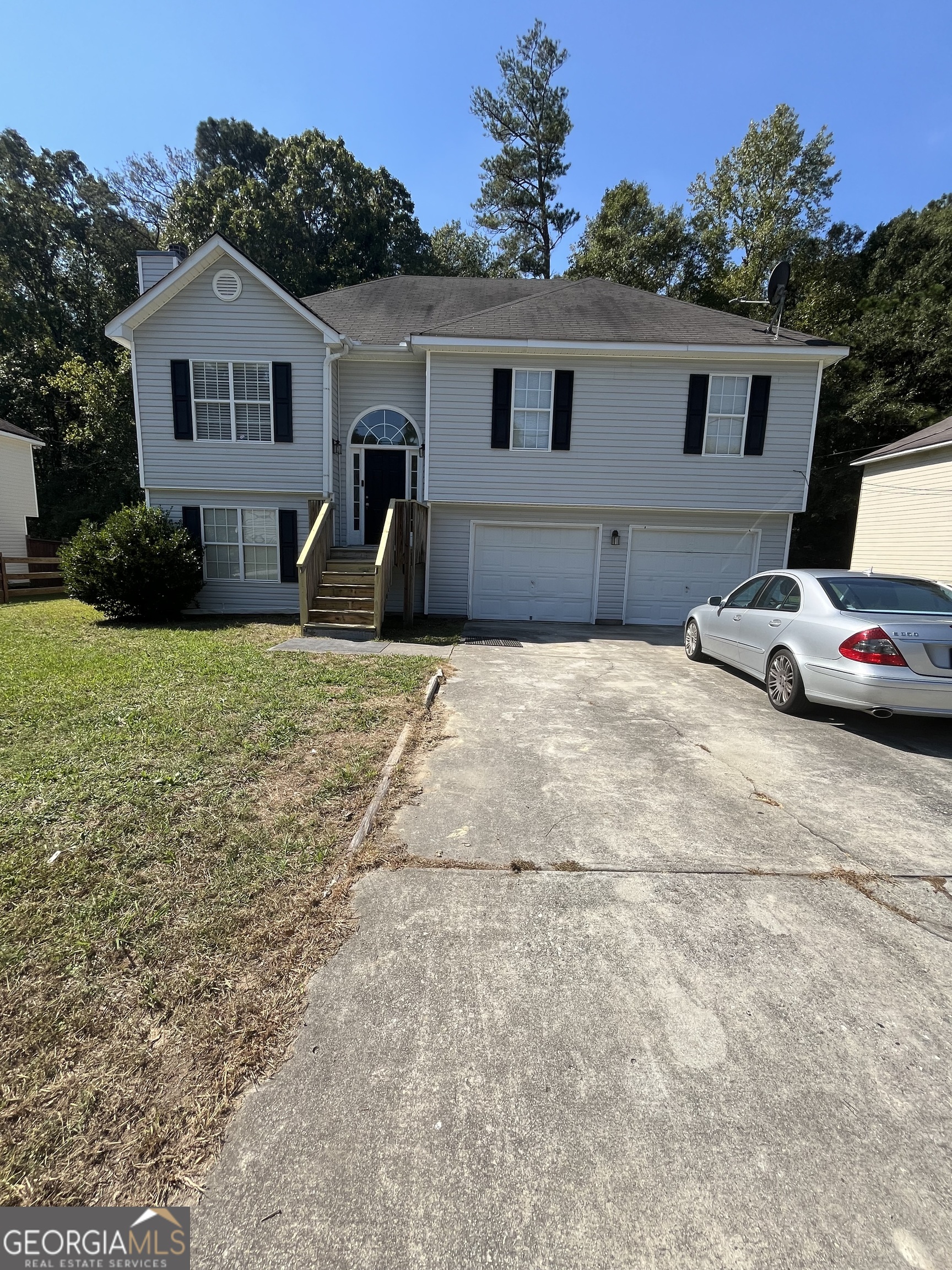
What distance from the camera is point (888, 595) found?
5.77 metres

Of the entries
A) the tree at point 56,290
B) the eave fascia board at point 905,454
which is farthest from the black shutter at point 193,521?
the tree at point 56,290

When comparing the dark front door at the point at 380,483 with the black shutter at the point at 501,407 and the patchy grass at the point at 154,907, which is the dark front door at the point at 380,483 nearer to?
the black shutter at the point at 501,407

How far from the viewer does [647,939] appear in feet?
8.66

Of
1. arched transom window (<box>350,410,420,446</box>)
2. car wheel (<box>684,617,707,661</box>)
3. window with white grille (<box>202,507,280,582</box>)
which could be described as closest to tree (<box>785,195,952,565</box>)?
car wheel (<box>684,617,707,661</box>)

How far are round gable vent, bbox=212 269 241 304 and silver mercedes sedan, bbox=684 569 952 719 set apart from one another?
439 inches

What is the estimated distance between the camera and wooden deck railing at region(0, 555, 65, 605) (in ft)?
49.5

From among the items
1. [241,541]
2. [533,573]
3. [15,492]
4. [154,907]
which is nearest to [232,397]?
[241,541]

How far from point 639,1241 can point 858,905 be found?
2.08 meters

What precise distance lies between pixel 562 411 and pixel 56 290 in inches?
1166

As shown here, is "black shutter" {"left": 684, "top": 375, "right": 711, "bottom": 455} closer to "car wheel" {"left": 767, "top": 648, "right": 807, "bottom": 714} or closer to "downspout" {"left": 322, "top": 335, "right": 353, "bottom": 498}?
"downspout" {"left": 322, "top": 335, "right": 353, "bottom": 498}

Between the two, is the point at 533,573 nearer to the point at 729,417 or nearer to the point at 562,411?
the point at 562,411

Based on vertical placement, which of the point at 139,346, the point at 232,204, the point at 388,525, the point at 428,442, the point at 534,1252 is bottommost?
the point at 534,1252

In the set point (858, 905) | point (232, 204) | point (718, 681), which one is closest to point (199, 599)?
point (718, 681)

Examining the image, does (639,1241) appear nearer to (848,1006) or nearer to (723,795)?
(848,1006)
